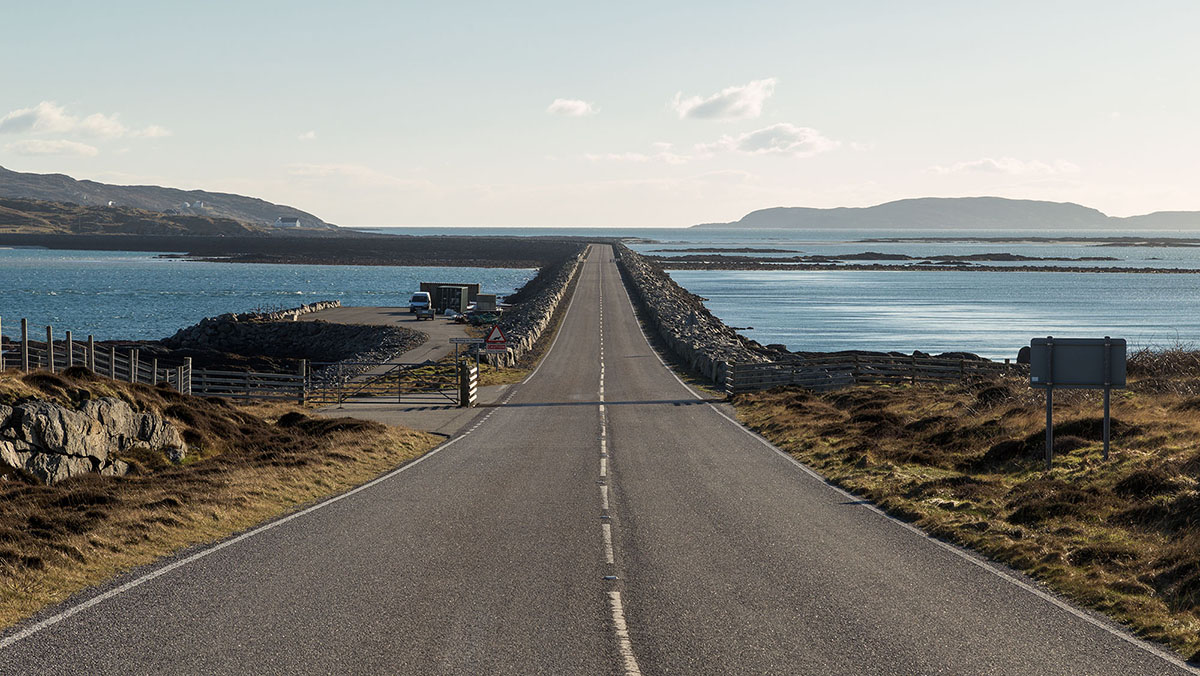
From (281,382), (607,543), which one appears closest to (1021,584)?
(607,543)

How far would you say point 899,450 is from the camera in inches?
929

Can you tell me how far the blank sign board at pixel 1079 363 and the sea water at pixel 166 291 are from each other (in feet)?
202

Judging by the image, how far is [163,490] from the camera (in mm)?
16812

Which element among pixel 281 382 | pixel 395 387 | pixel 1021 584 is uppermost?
pixel 1021 584

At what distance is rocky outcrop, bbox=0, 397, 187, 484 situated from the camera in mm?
16266

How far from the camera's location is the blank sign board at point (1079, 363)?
18.2 metres

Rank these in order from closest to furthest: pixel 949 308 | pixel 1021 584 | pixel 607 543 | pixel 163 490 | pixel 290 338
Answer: pixel 1021 584, pixel 607 543, pixel 163 490, pixel 290 338, pixel 949 308

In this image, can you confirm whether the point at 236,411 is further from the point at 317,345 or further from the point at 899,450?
the point at 317,345

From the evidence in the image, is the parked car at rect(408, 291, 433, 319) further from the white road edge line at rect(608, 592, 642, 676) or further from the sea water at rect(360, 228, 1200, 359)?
the white road edge line at rect(608, 592, 642, 676)

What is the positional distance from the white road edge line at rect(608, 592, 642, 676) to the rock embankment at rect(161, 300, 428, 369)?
58.2 metres

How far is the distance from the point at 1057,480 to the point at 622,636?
37.9ft

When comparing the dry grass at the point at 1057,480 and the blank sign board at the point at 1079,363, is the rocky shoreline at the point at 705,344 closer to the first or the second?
the dry grass at the point at 1057,480

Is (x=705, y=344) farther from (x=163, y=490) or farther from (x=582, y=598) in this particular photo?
(x=582, y=598)

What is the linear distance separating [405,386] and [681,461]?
2387 cm
